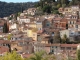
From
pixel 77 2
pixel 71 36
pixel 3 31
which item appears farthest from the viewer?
pixel 77 2

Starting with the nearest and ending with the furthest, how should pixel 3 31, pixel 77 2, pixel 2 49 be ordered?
pixel 2 49 → pixel 3 31 → pixel 77 2

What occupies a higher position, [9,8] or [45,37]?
[45,37]

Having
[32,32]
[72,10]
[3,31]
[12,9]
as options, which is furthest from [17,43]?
[12,9]

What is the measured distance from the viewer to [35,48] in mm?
23750

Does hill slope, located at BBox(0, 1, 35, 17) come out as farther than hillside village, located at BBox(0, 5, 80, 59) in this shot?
Yes

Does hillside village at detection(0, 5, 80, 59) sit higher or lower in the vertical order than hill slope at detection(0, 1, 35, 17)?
higher

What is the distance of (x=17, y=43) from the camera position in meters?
24.9

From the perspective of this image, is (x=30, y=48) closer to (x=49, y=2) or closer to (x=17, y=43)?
(x=17, y=43)

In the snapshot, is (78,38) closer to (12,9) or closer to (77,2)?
(77,2)

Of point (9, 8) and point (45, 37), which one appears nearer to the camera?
point (45, 37)

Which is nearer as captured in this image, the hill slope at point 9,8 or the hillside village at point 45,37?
the hillside village at point 45,37

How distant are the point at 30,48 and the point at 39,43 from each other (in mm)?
1010

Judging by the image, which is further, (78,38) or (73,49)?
(78,38)

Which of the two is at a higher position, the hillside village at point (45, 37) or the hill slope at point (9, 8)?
the hillside village at point (45, 37)
